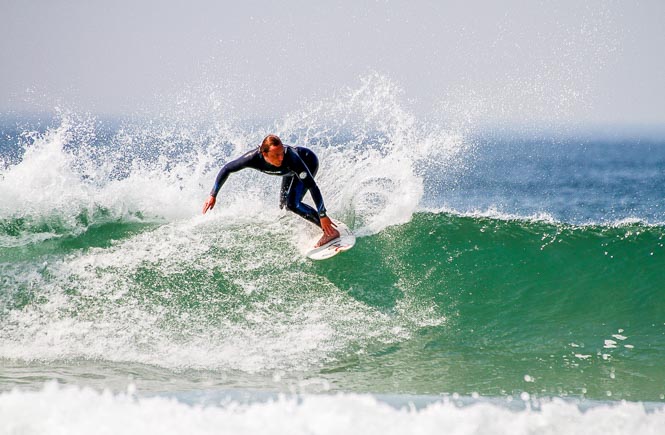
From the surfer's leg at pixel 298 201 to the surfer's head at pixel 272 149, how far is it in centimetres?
55

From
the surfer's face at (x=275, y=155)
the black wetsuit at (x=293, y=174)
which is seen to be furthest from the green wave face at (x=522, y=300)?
the surfer's face at (x=275, y=155)

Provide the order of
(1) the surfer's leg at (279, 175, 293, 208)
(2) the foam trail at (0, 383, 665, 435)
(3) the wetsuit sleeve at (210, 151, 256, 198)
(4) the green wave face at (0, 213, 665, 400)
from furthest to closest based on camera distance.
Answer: (1) the surfer's leg at (279, 175, 293, 208)
(3) the wetsuit sleeve at (210, 151, 256, 198)
(4) the green wave face at (0, 213, 665, 400)
(2) the foam trail at (0, 383, 665, 435)

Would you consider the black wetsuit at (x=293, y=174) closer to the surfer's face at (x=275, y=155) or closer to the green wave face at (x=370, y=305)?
the surfer's face at (x=275, y=155)

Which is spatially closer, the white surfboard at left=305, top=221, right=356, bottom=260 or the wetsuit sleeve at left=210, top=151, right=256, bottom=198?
the wetsuit sleeve at left=210, top=151, right=256, bottom=198

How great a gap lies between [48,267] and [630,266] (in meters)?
6.98

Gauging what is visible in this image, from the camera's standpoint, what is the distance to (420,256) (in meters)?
7.48

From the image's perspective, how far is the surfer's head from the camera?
6109mm

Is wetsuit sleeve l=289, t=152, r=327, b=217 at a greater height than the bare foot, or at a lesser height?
greater

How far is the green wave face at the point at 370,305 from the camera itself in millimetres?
5285

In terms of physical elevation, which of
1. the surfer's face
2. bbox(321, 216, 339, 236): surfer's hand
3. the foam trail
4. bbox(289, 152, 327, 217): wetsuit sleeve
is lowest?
the foam trail

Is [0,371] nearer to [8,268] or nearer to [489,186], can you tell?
[8,268]

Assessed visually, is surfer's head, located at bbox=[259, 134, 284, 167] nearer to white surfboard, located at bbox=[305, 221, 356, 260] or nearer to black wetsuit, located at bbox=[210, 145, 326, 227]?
black wetsuit, located at bbox=[210, 145, 326, 227]

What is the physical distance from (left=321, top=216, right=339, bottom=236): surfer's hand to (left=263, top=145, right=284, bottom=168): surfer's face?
93cm

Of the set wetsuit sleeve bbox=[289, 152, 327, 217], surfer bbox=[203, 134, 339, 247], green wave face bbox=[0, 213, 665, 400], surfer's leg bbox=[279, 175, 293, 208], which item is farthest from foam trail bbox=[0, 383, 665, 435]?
surfer's leg bbox=[279, 175, 293, 208]
